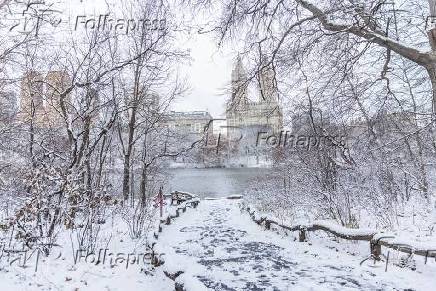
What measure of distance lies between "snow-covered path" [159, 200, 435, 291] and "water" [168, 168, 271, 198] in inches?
698

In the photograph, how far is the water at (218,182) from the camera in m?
42.5

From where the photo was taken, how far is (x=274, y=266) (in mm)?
7867

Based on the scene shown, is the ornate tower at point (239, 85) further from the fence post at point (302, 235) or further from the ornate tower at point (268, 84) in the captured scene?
the fence post at point (302, 235)

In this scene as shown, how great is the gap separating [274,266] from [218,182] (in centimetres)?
4979

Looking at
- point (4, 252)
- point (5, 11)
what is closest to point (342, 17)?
point (5, 11)

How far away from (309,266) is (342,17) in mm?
4709

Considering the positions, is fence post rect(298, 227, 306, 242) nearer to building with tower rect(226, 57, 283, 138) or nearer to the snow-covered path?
the snow-covered path

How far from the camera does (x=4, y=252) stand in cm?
732

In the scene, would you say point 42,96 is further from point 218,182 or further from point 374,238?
point 218,182

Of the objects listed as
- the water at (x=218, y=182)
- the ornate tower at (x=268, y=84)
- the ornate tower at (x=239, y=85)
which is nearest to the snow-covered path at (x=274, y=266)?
the ornate tower at (x=239, y=85)

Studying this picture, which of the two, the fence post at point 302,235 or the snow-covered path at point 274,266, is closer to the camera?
the snow-covered path at point 274,266

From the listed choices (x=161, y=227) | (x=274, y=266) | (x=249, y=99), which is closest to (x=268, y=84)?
(x=249, y=99)

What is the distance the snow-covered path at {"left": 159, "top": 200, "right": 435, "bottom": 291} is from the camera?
6.41 meters

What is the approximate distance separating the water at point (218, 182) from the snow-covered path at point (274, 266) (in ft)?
58.2
